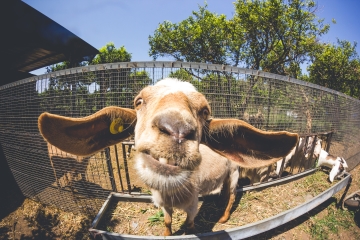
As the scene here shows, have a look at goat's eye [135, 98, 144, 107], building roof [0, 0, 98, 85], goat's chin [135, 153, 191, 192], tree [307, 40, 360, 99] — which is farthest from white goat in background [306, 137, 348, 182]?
tree [307, 40, 360, 99]

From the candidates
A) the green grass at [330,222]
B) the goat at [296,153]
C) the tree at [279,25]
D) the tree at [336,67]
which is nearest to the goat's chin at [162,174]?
the green grass at [330,222]

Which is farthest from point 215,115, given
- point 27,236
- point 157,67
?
point 27,236

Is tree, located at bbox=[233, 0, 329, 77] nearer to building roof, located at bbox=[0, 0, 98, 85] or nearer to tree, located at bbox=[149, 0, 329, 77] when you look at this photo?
tree, located at bbox=[149, 0, 329, 77]

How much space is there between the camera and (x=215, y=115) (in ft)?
14.8

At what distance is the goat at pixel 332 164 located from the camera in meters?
5.97

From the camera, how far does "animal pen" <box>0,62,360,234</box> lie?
394 centimetres

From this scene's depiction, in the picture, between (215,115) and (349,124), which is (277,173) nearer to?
(215,115)

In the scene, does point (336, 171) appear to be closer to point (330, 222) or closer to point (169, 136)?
point (330, 222)

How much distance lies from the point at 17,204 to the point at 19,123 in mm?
2397

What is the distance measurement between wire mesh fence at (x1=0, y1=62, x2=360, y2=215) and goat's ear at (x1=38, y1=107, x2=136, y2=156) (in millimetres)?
1515

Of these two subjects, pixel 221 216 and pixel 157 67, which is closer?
pixel 157 67

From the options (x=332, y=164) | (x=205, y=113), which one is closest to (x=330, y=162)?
(x=332, y=164)

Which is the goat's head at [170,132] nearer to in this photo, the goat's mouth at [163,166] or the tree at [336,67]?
the goat's mouth at [163,166]

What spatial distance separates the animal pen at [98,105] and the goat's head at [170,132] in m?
1.70
